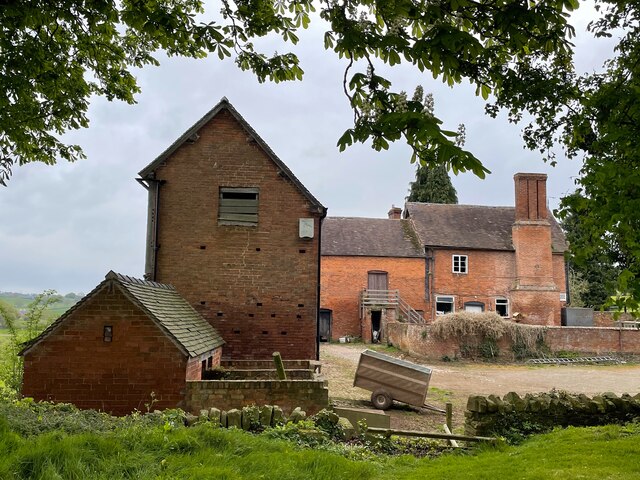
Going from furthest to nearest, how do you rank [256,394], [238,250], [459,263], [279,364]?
[459,263], [238,250], [279,364], [256,394]

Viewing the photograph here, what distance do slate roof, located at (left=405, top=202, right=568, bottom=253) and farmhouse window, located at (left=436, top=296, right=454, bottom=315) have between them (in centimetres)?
387

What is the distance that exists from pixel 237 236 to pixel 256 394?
6193 mm

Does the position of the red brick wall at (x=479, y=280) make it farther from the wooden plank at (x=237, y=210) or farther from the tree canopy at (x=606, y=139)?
the tree canopy at (x=606, y=139)

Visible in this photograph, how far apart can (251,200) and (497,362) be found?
1916 centimetres

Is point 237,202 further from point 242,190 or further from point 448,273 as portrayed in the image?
point 448,273

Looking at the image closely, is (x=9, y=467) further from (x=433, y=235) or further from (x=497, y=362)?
(x=433, y=235)

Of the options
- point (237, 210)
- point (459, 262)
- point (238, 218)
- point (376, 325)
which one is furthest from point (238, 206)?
point (459, 262)

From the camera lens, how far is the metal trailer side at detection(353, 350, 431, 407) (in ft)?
48.5

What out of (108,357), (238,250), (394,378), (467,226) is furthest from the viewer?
(467,226)

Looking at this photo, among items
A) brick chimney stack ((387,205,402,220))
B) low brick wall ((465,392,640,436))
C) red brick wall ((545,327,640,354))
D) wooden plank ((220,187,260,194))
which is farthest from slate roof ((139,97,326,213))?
brick chimney stack ((387,205,402,220))

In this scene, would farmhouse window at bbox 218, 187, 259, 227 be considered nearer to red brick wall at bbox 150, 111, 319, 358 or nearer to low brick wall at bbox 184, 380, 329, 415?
red brick wall at bbox 150, 111, 319, 358

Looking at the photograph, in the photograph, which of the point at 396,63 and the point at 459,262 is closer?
the point at 396,63

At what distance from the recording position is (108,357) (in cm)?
1058

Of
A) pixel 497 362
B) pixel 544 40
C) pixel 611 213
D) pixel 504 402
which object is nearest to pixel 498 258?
pixel 497 362
